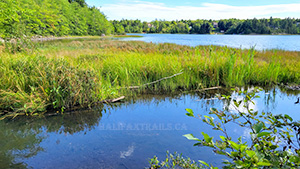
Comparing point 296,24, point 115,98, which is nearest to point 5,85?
point 115,98

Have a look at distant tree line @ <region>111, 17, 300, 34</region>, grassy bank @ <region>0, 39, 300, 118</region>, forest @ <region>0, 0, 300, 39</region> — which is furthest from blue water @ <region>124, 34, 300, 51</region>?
distant tree line @ <region>111, 17, 300, 34</region>

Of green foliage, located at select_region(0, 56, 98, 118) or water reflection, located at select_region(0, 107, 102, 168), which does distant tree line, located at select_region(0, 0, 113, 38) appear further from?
water reflection, located at select_region(0, 107, 102, 168)

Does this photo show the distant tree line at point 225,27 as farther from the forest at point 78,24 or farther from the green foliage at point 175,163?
the green foliage at point 175,163

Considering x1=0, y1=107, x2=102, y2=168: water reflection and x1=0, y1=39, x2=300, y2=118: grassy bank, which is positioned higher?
x1=0, y1=39, x2=300, y2=118: grassy bank

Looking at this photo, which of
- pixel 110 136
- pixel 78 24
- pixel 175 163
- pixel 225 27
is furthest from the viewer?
pixel 225 27

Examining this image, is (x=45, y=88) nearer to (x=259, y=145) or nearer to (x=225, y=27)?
(x=259, y=145)

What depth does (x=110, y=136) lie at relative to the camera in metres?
3.62

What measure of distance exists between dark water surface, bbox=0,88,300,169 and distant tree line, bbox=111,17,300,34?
89.6 m

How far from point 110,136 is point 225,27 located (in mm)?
157922

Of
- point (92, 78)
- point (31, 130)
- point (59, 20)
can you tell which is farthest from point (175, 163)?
point (59, 20)

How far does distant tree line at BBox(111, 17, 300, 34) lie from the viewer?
109812 mm

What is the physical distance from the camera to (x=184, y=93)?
6363 millimetres

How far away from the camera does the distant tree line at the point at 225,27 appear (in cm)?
10981

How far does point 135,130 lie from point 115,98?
1870 mm
